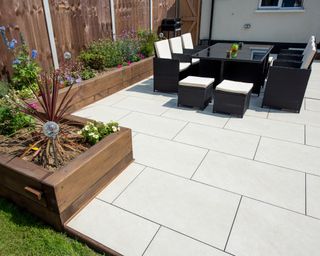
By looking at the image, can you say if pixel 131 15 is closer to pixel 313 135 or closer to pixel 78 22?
pixel 78 22

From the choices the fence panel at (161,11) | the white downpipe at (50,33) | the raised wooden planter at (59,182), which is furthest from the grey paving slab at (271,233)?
the fence panel at (161,11)

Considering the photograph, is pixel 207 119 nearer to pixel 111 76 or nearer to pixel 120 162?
pixel 120 162

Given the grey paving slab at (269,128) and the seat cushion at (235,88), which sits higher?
the seat cushion at (235,88)

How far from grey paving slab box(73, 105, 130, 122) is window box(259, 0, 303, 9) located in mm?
7262

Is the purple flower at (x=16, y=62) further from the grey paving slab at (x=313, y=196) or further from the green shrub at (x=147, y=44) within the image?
the grey paving slab at (x=313, y=196)

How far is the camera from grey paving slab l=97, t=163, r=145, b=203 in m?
2.21

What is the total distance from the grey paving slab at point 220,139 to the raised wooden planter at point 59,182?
1164mm

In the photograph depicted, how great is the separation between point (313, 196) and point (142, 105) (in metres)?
2.85

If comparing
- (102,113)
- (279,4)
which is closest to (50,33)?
(102,113)

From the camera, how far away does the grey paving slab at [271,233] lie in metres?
1.70

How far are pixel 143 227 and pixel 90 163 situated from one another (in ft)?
2.15

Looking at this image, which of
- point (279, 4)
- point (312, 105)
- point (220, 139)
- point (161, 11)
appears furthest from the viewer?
point (279, 4)

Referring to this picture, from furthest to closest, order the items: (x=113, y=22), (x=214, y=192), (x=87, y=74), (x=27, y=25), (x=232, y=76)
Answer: (x=113, y=22) → (x=232, y=76) → (x=87, y=74) → (x=27, y=25) → (x=214, y=192)

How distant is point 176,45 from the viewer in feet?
18.3
